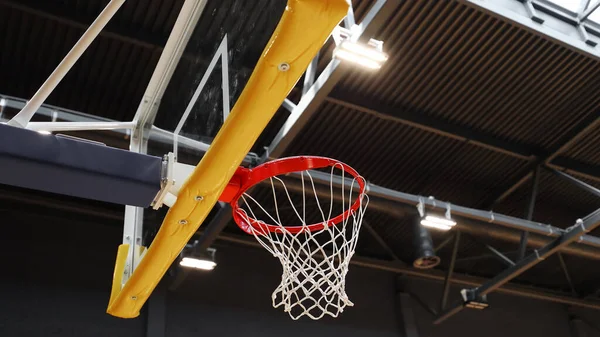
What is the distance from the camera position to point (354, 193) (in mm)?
9664

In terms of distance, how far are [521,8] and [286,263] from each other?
526cm

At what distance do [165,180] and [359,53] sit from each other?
355cm

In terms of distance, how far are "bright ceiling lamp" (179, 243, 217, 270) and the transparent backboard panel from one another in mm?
5355

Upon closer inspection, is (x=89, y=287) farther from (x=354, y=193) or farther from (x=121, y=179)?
(x=121, y=179)

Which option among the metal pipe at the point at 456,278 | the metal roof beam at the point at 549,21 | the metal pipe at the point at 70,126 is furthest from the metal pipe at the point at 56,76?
the metal pipe at the point at 456,278

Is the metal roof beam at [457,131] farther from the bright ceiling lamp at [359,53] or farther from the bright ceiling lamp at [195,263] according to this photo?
the bright ceiling lamp at [195,263]

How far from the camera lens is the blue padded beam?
132 inches

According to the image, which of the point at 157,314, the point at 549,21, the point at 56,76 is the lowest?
the point at 56,76

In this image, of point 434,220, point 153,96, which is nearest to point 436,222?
point 434,220

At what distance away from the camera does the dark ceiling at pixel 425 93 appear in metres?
8.02

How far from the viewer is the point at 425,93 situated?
9305mm

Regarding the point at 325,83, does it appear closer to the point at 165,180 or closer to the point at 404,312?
the point at 165,180

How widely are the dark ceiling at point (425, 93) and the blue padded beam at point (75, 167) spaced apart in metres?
4.58

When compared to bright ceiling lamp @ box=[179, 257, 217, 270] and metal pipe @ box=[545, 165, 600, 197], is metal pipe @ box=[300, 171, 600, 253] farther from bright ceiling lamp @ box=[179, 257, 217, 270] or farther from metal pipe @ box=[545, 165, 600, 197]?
bright ceiling lamp @ box=[179, 257, 217, 270]
